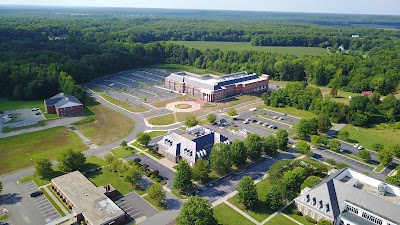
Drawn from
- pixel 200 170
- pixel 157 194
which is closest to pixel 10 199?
pixel 157 194

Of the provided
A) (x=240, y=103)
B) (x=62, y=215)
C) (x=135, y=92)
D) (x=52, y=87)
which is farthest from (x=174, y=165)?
(x=52, y=87)

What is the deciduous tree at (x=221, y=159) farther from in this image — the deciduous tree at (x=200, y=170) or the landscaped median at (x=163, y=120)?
the landscaped median at (x=163, y=120)

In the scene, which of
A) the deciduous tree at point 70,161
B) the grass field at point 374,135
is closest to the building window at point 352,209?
the grass field at point 374,135

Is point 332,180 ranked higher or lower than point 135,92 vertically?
higher

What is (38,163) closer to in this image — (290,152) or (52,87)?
(290,152)

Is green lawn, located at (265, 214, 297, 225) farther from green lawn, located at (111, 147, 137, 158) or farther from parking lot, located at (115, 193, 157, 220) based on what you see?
green lawn, located at (111, 147, 137, 158)

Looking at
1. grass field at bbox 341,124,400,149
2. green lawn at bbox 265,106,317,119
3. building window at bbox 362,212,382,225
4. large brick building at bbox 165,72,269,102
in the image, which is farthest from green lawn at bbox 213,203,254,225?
large brick building at bbox 165,72,269,102

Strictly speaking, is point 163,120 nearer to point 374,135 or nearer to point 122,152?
point 122,152
